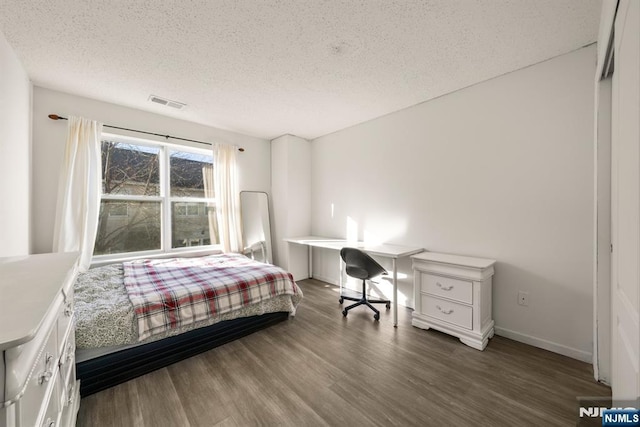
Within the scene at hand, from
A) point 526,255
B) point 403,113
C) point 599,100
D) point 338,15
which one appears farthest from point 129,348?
point 599,100

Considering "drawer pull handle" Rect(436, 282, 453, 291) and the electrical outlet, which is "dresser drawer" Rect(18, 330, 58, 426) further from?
the electrical outlet

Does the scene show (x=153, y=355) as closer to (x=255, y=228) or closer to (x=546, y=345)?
(x=255, y=228)

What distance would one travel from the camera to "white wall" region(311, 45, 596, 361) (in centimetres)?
201

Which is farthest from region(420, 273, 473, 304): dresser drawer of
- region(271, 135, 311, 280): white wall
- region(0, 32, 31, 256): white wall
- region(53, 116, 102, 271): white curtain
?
region(53, 116, 102, 271): white curtain

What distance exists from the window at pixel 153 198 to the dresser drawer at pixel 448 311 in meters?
3.08

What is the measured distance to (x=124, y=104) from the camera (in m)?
3.03

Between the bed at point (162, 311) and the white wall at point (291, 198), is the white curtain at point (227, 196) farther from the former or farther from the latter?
the bed at point (162, 311)

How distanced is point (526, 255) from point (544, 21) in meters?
1.81

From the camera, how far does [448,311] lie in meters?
2.36

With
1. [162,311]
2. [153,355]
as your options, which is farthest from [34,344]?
[153,355]

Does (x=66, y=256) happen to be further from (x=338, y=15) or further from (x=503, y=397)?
(x=503, y=397)

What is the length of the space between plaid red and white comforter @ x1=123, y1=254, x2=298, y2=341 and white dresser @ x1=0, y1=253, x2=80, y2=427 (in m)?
0.61

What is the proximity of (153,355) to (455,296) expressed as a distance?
2.57 metres

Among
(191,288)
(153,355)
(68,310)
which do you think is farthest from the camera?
(191,288)
